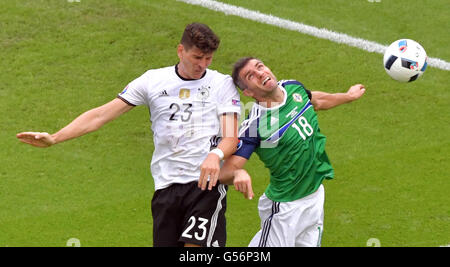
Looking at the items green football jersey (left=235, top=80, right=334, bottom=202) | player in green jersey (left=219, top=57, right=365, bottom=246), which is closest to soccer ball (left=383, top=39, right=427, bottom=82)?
player in green jersey (left=219, top=57, right=365, bottom=246)

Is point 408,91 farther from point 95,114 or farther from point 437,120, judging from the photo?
point 95,114

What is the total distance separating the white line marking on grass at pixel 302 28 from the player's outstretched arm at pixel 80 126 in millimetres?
6738

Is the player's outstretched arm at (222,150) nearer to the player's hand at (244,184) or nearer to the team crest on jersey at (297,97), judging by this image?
the player's hand at (244,184)

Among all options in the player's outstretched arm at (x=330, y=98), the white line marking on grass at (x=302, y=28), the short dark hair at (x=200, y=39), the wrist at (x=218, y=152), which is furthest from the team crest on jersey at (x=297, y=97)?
Result: the white line marking on grass at (x=302, y=28)

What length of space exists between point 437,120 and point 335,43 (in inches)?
94.3

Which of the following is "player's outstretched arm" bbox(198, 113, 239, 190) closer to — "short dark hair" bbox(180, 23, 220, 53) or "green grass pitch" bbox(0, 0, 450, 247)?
"short dark hair" bbox(180, 23, 220, 53)

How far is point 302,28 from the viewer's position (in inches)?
575

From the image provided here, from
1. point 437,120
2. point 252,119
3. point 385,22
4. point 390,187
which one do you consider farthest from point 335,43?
point 252,119

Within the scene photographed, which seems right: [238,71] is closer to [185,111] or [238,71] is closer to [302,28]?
[185,111]

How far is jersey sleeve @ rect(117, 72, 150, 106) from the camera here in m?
8.21

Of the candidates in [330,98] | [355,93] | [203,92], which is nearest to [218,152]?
[203,92]

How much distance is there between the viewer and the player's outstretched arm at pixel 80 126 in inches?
307

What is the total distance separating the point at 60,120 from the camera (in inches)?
493

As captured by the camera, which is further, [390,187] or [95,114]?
[390,187]
